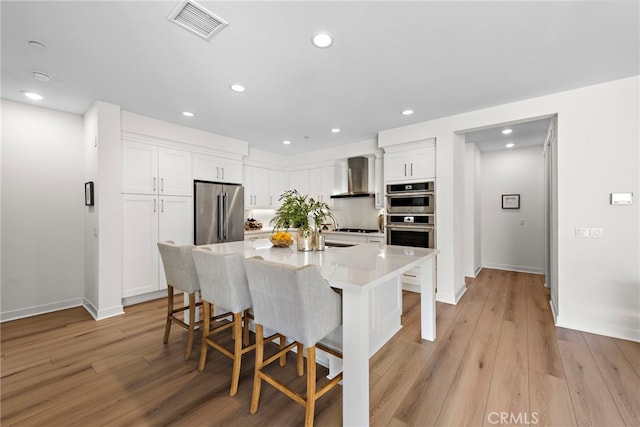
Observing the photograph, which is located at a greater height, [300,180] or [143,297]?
[300,180]

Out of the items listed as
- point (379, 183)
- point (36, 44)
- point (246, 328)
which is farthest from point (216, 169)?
point (246, 328)

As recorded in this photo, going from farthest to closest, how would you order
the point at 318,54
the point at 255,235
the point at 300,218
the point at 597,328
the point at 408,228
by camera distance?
the point at 255,235 < the point at 408,228 < the point at 597,328 < the point at 300,218 < the point at 318,54

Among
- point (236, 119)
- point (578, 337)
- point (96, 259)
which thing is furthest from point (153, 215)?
point (578, 337)

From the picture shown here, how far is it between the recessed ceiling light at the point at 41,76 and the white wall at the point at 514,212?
6.96 metres

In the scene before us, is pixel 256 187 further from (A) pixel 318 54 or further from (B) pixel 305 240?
(A) pixel 318 54

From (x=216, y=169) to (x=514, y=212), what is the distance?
5.90 m

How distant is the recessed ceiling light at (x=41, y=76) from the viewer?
8.10 feet

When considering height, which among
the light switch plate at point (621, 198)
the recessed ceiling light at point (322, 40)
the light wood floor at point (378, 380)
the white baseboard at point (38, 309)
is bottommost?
the light wood floor at point (378, 380)

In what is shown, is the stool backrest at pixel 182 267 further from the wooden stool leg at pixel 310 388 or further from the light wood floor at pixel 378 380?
the wooden stool leg at pixel 310 388

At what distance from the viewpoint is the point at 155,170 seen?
370 centimetres

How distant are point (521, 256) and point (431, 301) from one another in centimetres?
406

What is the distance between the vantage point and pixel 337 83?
266 centimetres

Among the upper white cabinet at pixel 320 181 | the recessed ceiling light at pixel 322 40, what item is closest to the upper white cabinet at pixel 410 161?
the upper white cabinet at pixel 320 181

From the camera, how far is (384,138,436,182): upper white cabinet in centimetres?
384
